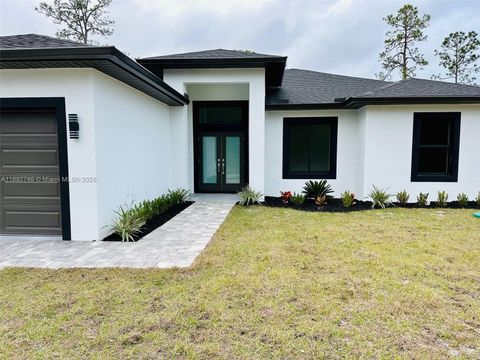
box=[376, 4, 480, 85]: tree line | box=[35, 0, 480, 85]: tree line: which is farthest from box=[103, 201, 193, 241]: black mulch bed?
box=[376, 4, 480, 85]: tree line

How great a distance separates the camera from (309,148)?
1128cm

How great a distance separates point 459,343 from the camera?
279cm

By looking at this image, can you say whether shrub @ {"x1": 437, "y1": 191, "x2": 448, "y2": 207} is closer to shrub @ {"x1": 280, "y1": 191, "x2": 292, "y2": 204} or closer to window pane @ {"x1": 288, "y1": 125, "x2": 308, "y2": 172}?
window pane @ {"x1": 288, "y1": 125, "x2": 308, "y2": 172}

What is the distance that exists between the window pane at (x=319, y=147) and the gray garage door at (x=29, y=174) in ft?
26.1

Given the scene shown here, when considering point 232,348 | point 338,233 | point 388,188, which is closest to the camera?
point 232,348

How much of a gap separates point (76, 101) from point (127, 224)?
2.40 m

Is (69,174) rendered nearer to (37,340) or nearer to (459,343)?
(37,340)

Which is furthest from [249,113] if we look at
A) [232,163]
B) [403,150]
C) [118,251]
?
[118,251]

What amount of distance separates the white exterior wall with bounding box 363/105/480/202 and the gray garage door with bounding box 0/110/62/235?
27.4 feet

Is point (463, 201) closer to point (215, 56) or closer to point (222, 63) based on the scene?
point (222, 63)

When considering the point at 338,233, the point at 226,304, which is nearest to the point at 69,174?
the point at 226,304

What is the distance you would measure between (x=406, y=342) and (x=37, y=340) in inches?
126

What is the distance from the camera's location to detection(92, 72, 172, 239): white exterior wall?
19.7 ft

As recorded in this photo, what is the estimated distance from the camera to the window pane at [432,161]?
33.3 ft
